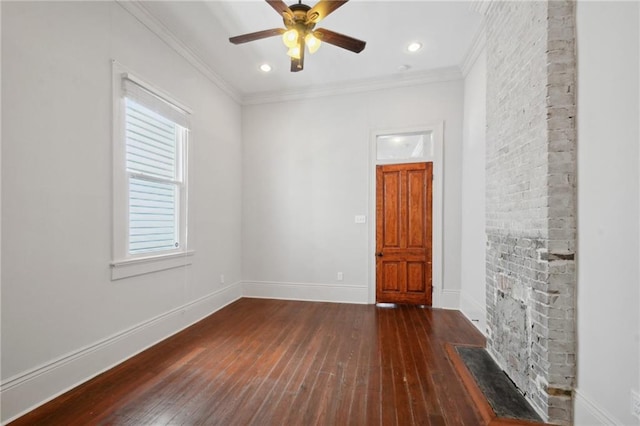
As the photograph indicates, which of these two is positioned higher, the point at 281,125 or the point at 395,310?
the point at 281,125

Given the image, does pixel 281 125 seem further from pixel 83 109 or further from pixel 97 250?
pixel 97 250

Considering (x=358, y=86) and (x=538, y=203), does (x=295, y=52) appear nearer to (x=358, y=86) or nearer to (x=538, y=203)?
(x=358, y=86)

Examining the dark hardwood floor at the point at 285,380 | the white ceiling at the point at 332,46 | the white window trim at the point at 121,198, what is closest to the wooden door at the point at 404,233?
the dark hardwood floor at the point at 285,380

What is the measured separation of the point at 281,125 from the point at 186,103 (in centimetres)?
153

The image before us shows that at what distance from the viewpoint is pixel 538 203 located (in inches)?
70.2

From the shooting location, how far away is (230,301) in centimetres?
413

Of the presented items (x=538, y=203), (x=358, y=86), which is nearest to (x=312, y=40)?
(x=358, y=86)

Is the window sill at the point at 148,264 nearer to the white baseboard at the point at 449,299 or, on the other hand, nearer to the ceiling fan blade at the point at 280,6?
the ceiling fan blade at the point at 280,6

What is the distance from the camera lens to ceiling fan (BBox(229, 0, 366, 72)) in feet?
6.52

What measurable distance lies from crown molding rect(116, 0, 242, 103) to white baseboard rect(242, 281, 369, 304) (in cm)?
317

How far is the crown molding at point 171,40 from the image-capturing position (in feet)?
8.21

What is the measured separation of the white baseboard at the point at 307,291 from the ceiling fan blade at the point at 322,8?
3421 mm

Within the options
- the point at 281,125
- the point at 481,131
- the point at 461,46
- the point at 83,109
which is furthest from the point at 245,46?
the point at 481,131

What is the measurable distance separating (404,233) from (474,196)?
1.09m
